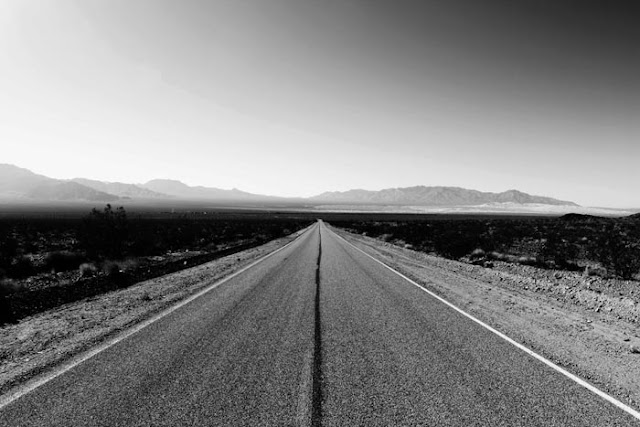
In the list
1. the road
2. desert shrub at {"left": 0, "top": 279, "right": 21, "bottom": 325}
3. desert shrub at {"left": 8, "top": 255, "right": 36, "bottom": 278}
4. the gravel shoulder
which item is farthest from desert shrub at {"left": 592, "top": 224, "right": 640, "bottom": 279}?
desert shrub at {"left": 8, "top": 255, "right": 36, "bottom": 278}

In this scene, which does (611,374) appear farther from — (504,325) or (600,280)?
(600,280)

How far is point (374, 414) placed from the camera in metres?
3.71

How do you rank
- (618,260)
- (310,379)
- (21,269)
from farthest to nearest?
(21,269)
(618,260)
(310,379)

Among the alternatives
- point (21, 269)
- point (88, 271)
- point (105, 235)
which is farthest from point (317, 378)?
point (105, 235)

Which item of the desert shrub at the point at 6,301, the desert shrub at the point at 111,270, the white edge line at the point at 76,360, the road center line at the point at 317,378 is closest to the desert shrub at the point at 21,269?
the desert shrub at the point at 111,270

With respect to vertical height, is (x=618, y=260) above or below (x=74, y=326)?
above

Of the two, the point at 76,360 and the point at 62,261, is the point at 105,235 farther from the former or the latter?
the point at 76,360

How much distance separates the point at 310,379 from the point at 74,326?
5.30m

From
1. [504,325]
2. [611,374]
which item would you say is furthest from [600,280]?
[611,374]

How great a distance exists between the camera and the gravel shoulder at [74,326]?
5.02 m

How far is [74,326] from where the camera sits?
22.4 ft

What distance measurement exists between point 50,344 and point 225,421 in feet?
13.9

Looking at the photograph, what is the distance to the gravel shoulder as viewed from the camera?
5.02m

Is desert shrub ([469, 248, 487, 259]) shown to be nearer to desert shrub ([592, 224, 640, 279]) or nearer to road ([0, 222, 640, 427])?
desert shrub ([592, 224, 640, 279])
